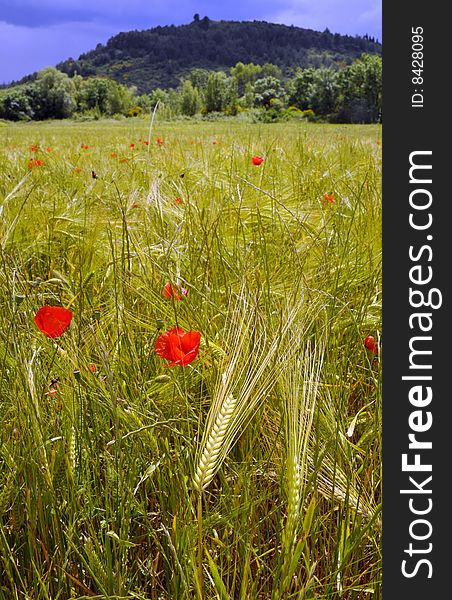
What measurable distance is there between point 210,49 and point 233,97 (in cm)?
10468

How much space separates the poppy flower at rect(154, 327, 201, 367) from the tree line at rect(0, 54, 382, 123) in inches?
1125

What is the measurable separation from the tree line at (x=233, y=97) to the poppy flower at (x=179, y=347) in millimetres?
28572

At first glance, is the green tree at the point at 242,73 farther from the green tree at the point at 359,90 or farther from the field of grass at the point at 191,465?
the field of grass at the point at 191,465

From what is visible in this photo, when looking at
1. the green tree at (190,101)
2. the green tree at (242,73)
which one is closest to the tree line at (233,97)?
the green tree at (190,101)

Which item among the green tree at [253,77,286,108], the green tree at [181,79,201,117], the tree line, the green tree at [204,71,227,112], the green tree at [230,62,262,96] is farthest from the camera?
the green tree at [230,62,262,96]

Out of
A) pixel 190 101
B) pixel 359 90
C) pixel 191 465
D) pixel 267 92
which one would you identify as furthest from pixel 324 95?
pixel 191 465

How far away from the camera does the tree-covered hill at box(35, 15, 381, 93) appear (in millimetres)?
126062

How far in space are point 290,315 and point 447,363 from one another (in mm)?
193

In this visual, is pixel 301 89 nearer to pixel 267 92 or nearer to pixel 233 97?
pixel 267 92

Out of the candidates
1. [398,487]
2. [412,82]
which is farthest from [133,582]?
[412,82]

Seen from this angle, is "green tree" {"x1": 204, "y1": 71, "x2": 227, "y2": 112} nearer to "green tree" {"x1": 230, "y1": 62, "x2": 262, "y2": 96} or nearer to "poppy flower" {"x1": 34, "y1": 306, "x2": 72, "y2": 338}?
"green tree" {"x1": 230, "y1": 62, "x2": 262, "y2": 96}

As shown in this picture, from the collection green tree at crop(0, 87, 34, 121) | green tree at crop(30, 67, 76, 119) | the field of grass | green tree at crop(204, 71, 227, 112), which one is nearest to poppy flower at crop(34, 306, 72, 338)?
the field of grass

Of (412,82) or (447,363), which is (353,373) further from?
(412,82)

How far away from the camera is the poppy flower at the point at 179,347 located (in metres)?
0.63
